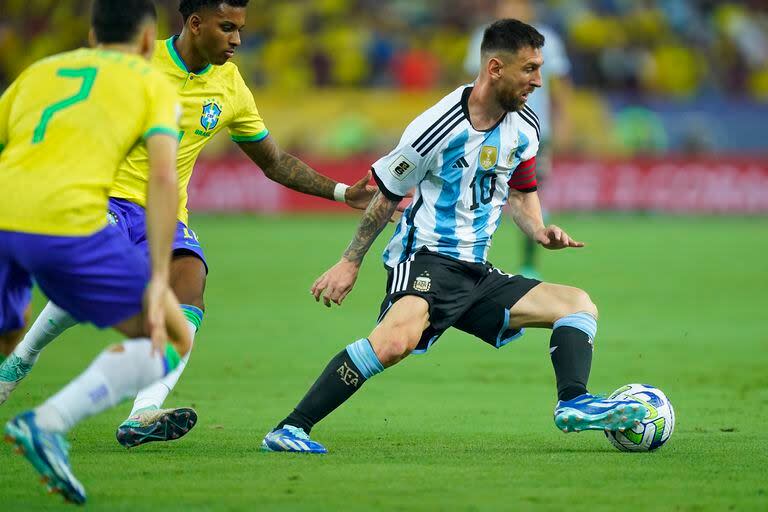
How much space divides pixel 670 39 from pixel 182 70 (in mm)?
23537

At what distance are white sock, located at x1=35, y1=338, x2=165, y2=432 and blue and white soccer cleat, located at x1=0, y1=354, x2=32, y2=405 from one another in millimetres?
2039

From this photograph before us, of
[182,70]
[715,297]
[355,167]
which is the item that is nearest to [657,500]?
[182,70]

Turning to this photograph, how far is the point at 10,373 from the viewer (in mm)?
6672

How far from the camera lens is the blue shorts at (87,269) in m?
4.73

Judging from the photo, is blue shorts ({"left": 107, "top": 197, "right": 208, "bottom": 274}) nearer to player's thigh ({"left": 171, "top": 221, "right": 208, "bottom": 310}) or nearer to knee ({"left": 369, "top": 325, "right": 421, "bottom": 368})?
player's thigh ({"left": 171, "top": 221, "right": 208, "bottom": 310})

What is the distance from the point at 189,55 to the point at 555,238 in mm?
2224

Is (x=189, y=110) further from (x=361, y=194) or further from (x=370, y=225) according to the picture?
(x=370, y=225)

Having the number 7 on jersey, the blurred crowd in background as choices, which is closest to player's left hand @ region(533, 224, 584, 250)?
the number 7 on jersey

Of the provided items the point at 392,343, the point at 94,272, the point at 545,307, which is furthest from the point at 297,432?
the point at 94,272

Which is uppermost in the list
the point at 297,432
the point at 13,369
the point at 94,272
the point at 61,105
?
the point at 61,105

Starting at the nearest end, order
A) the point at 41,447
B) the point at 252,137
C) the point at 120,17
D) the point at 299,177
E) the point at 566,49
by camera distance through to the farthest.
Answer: the point at 41,447 → the point at 120,17 → the point at 252,137 → the point at 299,177 → the point at 566,49

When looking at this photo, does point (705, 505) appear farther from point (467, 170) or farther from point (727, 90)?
point (727, 90)

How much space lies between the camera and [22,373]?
670 centimetres

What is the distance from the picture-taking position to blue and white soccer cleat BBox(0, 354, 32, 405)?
666cm
